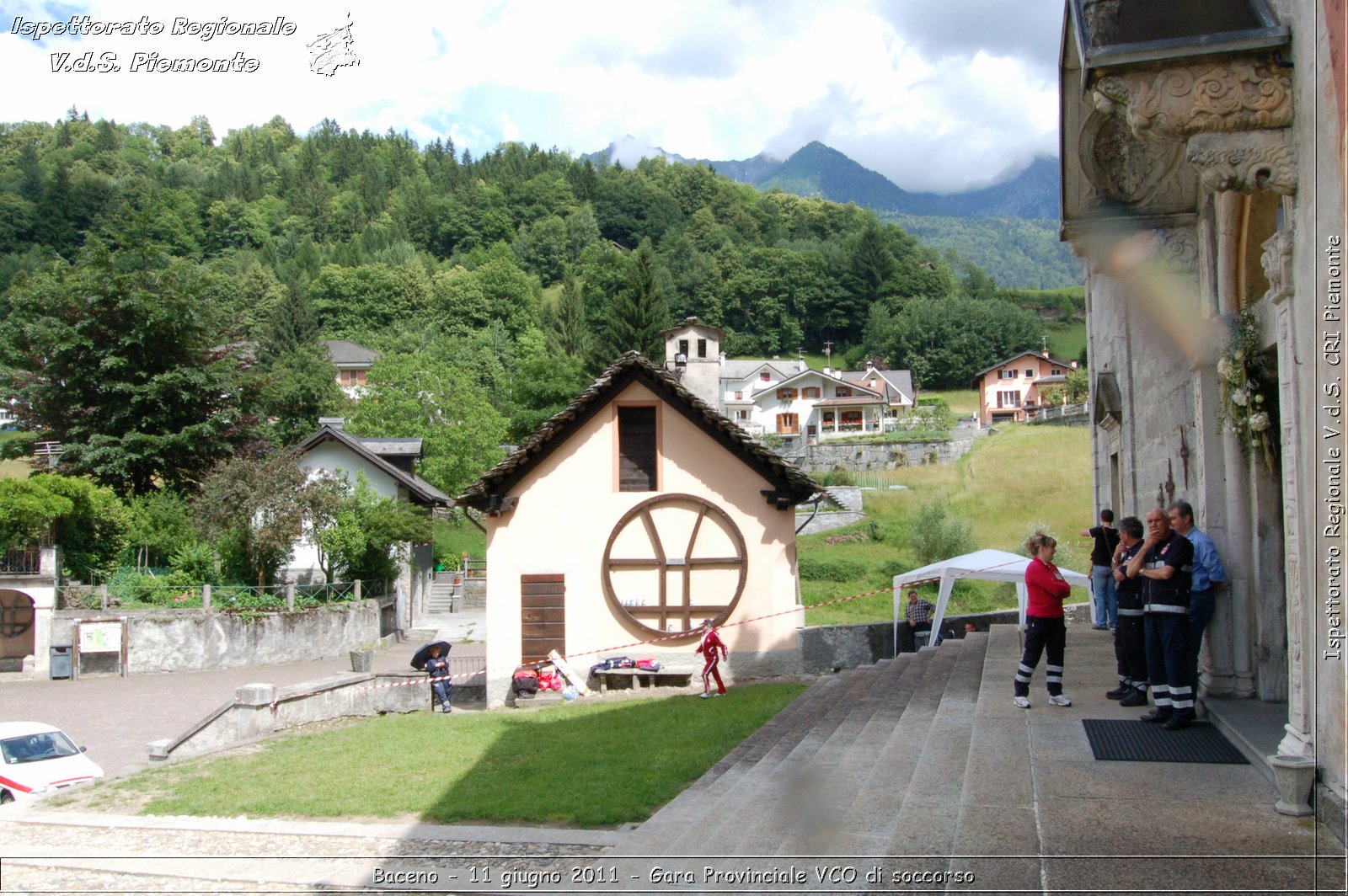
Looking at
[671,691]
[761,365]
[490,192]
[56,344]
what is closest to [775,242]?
[490,192]

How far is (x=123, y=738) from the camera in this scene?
57.3 feet

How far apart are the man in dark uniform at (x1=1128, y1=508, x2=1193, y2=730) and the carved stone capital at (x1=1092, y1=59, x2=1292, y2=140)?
313 centimetres

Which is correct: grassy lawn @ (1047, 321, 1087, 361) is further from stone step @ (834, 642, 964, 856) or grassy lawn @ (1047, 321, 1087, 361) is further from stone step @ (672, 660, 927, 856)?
stone step @ (834, 642, 964, 856)

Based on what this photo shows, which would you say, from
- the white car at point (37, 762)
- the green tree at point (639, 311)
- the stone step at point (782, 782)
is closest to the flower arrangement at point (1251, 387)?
the stone step at point (782, 782)

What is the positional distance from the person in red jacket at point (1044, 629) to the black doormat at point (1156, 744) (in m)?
0.84

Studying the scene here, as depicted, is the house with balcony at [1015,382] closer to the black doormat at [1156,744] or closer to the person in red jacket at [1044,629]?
the person in red jacket at [1044,629]

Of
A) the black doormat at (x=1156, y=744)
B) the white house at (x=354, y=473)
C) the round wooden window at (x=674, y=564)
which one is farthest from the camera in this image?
the white house at (x=354, y=473)

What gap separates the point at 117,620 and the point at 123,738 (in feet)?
28.9

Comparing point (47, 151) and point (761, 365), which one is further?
point (47, 151)

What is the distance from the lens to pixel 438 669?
1747 cm

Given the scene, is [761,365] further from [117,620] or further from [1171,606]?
[1171,606]

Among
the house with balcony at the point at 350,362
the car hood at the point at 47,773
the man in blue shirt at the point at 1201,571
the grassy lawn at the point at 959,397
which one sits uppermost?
the house with balcony at the point at 350,362

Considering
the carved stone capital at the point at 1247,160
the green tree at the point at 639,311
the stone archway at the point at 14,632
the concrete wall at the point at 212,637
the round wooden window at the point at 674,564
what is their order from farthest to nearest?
the green tree at the point at 639,311 → the concrete wall at the point at 212,637 → the stone archway at the point at 14,632 → the round wooden window at the point at 674,564 → the carved stone capital at the point at 1247,160

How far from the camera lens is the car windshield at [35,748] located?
13250mm
